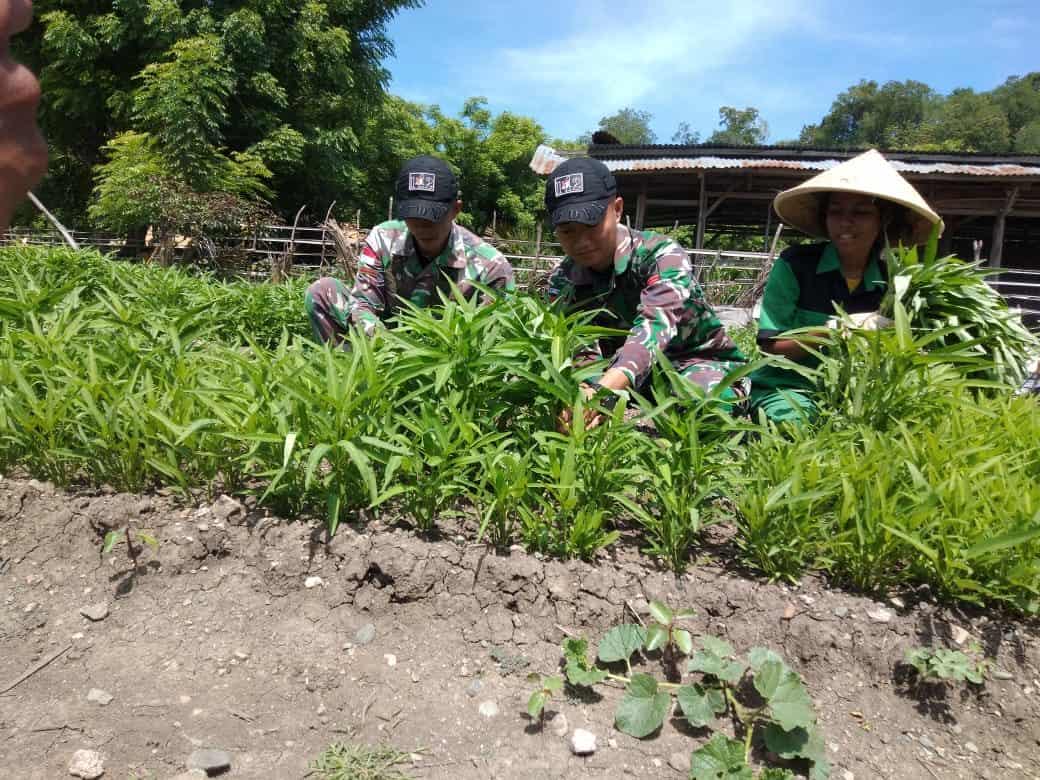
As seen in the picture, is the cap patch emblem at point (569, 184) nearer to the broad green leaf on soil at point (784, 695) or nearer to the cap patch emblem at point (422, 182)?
the cap patch emblem at point (422, 182)

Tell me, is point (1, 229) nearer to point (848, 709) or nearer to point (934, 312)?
point (848, 709)

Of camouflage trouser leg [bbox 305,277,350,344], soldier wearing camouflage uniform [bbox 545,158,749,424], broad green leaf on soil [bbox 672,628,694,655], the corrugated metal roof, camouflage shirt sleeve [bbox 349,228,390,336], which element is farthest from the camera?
the corrugated metal roof

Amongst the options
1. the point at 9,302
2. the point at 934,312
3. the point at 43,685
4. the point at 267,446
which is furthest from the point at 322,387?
the point at 934,312

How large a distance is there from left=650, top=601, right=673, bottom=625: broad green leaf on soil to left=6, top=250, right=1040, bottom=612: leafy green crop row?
17 centimetres

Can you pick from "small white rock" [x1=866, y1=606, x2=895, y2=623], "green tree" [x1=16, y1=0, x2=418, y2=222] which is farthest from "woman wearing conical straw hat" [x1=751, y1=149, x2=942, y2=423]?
"green tree" [x1=16, y1=0, x2=418, y2=222]

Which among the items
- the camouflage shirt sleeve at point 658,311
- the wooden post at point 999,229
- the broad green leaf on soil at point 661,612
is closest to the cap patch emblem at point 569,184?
the camouflage shirt sleeve at point 658,311

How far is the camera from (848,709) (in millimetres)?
1386

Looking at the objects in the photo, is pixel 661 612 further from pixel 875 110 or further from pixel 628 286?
pixel 875 110

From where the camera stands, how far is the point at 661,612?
143 cm

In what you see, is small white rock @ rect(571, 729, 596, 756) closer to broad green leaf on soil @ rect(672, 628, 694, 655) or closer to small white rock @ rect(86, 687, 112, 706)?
broad green leaf on soil @ rect(672, 628, 694, 655)

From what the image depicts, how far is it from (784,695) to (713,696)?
13 cm

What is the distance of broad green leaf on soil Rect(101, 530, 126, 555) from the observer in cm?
165

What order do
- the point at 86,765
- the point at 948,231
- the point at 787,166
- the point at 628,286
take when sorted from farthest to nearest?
the point at 948,231 → the point at 787,166 → the point at 628,286 → the point at 86,765

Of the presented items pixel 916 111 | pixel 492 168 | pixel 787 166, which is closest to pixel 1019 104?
pixel 916 111
